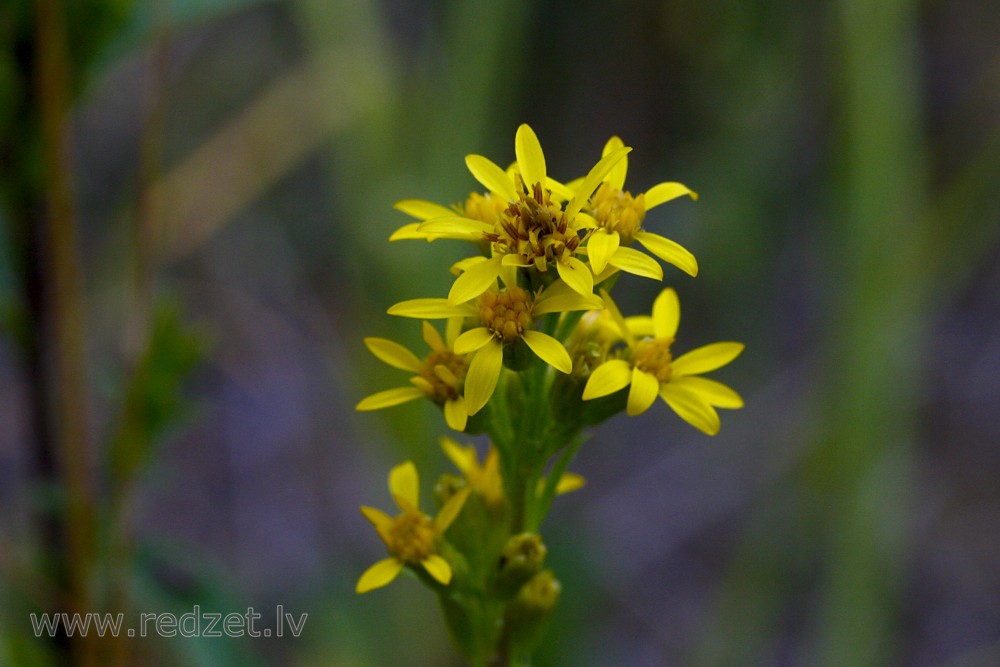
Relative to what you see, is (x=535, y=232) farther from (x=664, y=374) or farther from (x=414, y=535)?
(x=414, y=535)

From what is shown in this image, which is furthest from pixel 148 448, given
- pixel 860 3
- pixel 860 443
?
pixel 860 3

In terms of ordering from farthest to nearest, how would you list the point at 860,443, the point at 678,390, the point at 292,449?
the point at 292,449 < the point at 860,443 < the point at 678,390

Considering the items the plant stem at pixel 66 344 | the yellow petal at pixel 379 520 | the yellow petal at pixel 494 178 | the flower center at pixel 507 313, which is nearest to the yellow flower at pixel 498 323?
the flower center at pixel 507 313

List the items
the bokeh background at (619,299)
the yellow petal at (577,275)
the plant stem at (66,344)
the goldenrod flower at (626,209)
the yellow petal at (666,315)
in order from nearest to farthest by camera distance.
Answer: the yellow petal at (577,275) < the goldenrod flower at (626,209) < the yellow petal at (666,315) < the plant stem at (66,344) < the bokeh background at (619,299)

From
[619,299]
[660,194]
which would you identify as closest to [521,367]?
[660,194]

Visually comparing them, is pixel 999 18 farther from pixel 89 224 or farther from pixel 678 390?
pixel 89 224

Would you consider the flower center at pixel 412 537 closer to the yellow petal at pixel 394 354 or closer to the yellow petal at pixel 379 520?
the yellow petal at pixel 379 520
